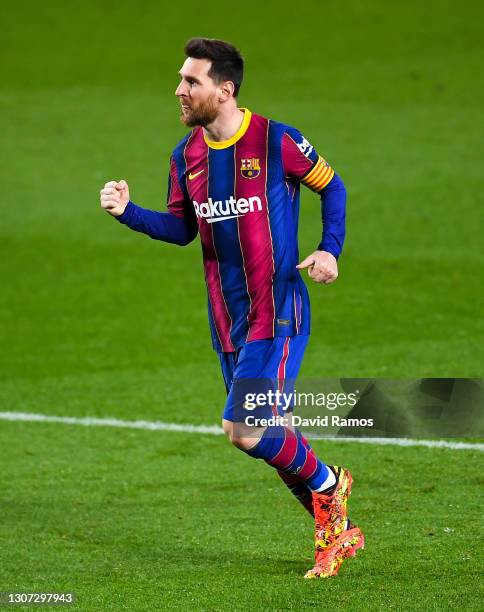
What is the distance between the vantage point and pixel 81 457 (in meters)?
8.87

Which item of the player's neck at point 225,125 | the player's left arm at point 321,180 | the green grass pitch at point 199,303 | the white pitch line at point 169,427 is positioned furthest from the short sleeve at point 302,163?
the white pitch line at point 169,427

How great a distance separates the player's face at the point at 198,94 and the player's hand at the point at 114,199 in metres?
0.47

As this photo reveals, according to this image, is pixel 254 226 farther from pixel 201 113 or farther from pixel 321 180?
pixel 201 113

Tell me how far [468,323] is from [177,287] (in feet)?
10.2

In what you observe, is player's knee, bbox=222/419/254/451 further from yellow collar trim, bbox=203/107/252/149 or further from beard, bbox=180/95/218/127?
beard, bbox=180/95/218/127

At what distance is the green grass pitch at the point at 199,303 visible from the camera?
Answer: 6.56m

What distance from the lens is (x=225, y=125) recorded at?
6293mm

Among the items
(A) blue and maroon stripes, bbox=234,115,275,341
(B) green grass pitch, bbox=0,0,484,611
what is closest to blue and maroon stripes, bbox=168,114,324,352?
(A) blue and maroon stripes, bbox=234,115,275,341

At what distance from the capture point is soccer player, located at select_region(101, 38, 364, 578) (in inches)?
245

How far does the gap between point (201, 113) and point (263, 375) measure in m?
1.22

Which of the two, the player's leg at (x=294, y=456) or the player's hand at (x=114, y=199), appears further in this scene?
the player's hand at (x=114, y=199)

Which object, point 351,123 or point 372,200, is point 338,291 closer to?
point 372,200

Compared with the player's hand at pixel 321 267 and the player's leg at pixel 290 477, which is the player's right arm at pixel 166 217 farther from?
the player's hand at pixel 321 267

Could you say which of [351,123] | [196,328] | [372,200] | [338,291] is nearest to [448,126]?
[351,123]
